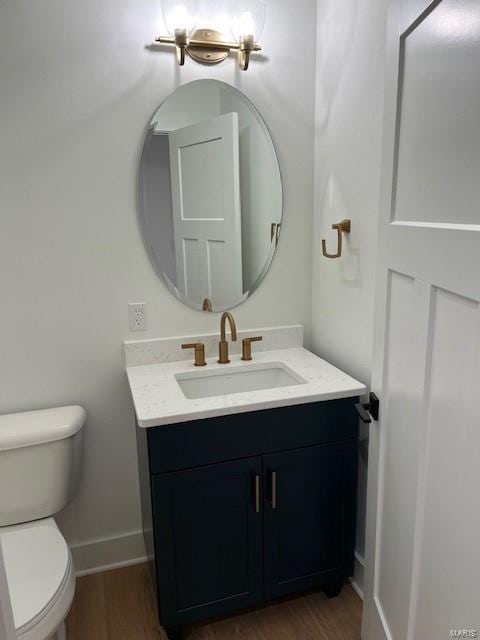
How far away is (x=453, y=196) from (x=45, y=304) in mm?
1461

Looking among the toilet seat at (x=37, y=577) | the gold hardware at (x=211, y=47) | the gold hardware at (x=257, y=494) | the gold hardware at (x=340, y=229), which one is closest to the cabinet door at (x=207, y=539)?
the gold hardware at (x=257, y=494)

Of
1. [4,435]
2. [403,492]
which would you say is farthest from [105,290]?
[403,492]

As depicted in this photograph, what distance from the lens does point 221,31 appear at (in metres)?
1.78

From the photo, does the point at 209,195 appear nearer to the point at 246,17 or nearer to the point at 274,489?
the point at 246,17

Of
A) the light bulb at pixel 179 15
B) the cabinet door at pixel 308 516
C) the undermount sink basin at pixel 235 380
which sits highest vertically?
the light bulb at pixel 179 15

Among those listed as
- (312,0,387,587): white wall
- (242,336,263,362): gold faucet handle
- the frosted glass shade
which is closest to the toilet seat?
(242,336,263,362): gold faucet handle

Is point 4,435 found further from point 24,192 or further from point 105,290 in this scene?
point 24,192

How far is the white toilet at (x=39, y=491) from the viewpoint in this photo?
1.44 meters

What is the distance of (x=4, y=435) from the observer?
1.63m

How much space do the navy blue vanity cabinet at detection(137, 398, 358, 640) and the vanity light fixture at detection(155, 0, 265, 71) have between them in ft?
4.32

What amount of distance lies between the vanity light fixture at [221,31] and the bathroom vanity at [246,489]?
1209 mm

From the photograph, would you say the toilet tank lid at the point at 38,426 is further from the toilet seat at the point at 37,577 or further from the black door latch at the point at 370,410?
the black door latch at the point at 370,410

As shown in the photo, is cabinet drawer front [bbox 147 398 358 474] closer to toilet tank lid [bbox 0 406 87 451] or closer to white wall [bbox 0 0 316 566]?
toilet tank lid [bbox 0 406 87 451]

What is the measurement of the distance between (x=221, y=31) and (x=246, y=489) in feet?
5.41
